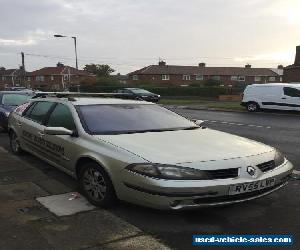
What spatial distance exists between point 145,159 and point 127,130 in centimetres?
115

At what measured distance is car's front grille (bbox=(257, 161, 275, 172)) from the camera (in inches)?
188

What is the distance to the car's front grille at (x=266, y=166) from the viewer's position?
4.78m

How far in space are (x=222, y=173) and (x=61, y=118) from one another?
283 cm

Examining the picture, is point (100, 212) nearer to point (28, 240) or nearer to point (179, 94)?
point (28, 240)

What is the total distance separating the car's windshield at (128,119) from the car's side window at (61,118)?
0.59 feet

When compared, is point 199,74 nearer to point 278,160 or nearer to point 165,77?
point 165,77

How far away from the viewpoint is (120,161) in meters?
4.73

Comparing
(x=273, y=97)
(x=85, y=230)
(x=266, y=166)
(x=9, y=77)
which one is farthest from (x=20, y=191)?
(x=9, y=77)

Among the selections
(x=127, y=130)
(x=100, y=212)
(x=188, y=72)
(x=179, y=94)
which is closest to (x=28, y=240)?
(x=100, y=212)

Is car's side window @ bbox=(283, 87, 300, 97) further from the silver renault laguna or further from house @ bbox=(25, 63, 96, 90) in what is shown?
house @ bbox=(25, 63, 96, 90)

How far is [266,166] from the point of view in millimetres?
4871

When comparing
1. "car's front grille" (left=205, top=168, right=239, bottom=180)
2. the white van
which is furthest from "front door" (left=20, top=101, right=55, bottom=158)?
the white van

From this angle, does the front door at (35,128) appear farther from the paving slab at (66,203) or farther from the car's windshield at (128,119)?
the paving slab at (66,203)

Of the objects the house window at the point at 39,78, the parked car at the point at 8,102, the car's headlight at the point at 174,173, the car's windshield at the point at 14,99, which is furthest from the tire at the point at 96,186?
the house window at the point at 39,78
